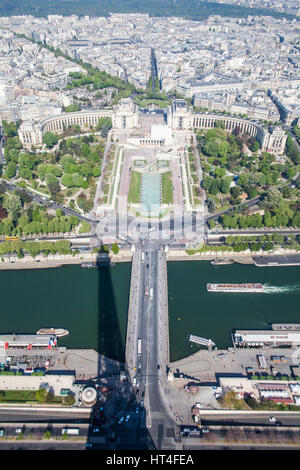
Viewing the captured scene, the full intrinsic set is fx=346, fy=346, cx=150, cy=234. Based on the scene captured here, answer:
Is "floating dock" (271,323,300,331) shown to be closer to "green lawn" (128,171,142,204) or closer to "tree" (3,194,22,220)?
"green lawn" (128,171,142,204)

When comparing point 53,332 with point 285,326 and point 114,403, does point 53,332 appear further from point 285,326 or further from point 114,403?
point 285,326

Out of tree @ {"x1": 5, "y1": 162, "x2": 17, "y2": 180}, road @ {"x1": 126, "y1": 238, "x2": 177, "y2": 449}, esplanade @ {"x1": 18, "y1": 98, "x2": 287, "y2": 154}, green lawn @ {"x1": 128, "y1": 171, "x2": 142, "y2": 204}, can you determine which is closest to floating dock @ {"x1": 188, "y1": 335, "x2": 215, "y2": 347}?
road @ {"x1": 126, "y1": 238, "x2": 177, "y2": 449}

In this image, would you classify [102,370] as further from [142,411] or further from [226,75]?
[226,75]

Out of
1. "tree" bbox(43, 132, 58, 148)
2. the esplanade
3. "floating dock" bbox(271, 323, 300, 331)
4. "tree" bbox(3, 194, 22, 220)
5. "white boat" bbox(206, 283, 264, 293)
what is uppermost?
the esplanade

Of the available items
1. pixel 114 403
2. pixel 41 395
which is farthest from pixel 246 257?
pixel 41 395

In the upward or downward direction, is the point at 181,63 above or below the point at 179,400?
above

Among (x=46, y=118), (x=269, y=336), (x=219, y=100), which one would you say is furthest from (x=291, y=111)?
(x=269, y=336)
